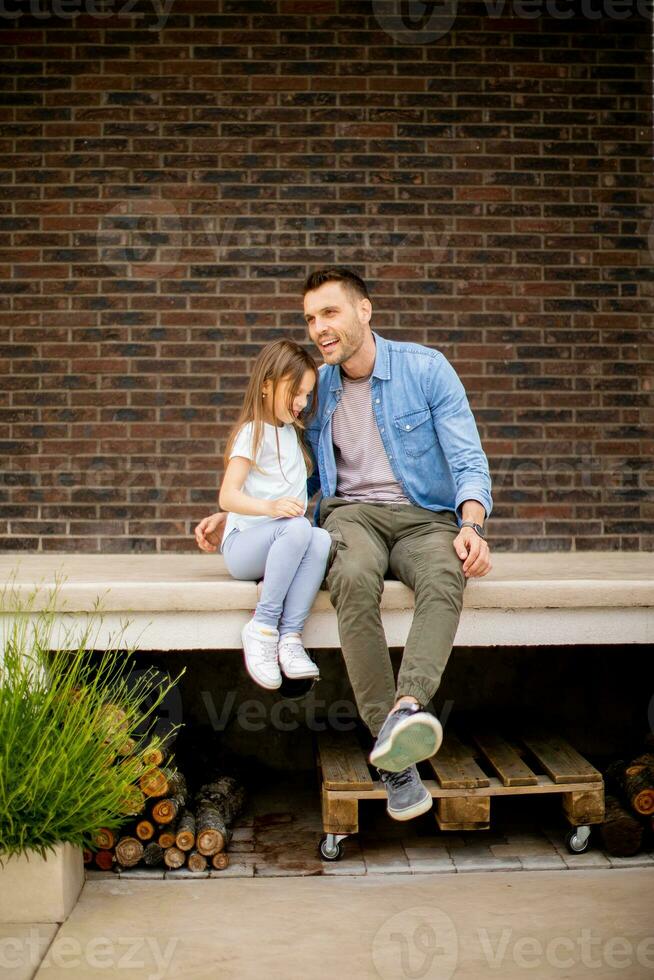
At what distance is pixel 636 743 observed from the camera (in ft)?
14.0

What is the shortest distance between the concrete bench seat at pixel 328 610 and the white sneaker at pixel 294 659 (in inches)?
5.4

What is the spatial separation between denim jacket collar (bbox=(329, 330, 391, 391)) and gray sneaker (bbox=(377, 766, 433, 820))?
137 cm

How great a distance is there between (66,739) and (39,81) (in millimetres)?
3241

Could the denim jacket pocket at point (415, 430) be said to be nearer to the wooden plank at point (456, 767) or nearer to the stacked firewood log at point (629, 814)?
the wooden plank at point (456, 767)

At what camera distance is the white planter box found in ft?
8.63

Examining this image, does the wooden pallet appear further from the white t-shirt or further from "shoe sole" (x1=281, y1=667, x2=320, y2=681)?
the white t-shirt

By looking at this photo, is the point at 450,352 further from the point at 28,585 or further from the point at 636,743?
the point at 28,585

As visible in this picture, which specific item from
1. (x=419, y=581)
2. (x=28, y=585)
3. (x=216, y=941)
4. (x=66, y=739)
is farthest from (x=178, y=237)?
(x=216, y=941)

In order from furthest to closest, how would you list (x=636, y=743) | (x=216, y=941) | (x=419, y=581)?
(x=636, y=743) → (x=419, y=581) → (x=216, y=941)

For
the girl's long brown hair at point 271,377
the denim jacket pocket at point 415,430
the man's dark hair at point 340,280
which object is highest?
the man's dark hair at point 340,280

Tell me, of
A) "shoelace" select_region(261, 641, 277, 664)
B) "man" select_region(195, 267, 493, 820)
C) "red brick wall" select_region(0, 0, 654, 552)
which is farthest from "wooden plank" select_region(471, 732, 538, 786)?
"red brick wall" select_region(0, 0, 654, 552)

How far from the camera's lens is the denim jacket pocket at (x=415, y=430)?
10.8 ft

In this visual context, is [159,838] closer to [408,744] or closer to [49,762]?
[49,762]

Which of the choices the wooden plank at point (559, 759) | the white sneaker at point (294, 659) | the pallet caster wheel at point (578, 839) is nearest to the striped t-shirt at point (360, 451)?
the white sneaker at point (294, 659)
